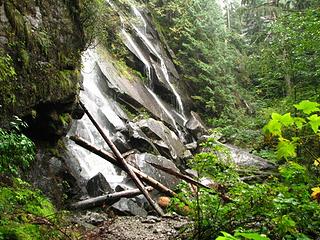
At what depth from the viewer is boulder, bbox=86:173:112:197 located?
8383 millimetres

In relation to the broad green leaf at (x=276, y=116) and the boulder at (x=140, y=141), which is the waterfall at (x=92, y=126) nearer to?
the boulder at (x=140, y=141)

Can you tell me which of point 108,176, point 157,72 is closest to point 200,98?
point 157,72

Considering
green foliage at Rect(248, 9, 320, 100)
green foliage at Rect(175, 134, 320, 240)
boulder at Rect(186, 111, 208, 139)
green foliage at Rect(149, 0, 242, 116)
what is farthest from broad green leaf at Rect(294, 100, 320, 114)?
green foliage at Rect(149, 0, 242, 116)

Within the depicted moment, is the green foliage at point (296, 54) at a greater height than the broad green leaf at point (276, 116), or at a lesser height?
lesser

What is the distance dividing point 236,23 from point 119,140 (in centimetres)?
2125

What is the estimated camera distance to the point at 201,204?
15.1ft

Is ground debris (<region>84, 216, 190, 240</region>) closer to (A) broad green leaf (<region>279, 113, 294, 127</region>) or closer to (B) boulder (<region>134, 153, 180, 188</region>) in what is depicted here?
(B) boulder (<region>134, 153, 180, 188</region>)

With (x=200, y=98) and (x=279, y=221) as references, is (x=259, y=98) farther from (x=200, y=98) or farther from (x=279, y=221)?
(x=279, y=221)

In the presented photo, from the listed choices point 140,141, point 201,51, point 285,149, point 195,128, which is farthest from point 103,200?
point 201,51

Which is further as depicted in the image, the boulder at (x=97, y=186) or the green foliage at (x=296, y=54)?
the green foliage at (x=296, y=54)

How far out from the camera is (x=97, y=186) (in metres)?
8.43

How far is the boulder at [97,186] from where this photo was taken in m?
8.38

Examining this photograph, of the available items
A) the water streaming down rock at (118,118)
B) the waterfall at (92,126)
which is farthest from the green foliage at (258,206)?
the waterfall at (92,126)

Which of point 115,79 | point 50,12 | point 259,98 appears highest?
point 50,12
